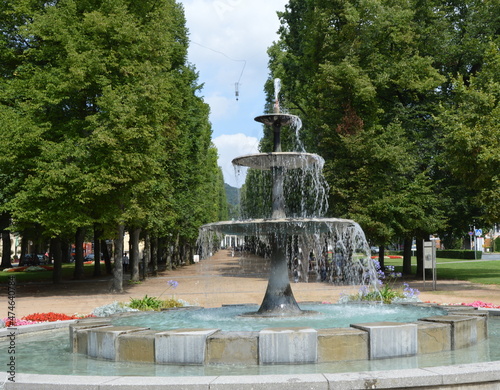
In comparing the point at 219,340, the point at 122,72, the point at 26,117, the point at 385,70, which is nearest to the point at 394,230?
the point at 385,70

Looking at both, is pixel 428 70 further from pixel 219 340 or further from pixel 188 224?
pixel 219 340

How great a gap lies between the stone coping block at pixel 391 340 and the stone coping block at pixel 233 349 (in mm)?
1716

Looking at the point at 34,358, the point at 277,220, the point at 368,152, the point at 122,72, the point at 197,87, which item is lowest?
the point at 34,358

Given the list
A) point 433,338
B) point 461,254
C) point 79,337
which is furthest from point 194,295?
point 461,254

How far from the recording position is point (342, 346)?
805cm

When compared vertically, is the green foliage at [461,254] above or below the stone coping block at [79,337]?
below

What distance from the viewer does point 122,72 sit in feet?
84.3

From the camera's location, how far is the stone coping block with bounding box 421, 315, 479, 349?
351 inches

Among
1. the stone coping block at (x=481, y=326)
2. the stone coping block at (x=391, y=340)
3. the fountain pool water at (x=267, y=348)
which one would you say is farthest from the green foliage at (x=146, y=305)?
the stone coping block at (x=481, y=326)

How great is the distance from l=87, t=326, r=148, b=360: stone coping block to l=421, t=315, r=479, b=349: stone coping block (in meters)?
5.03

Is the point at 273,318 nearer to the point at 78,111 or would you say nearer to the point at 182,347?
the point at 182,347

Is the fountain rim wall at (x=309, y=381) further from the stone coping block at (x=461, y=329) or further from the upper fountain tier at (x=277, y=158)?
the upper fountain tier at (x=277, y=158)

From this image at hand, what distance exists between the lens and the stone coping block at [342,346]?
7996 millimetres

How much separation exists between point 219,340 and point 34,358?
340 cm
